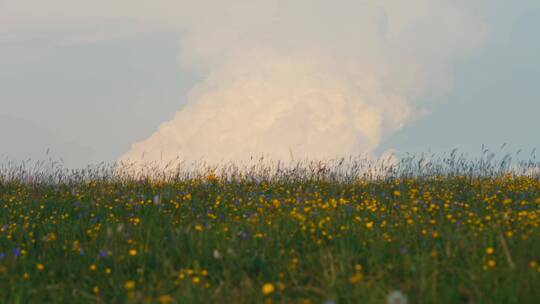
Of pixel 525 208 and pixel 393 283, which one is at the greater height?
pixel 525 208

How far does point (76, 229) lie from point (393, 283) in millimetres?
4233

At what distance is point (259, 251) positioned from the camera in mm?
5664

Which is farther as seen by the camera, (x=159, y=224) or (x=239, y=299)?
(x=159, y=224)

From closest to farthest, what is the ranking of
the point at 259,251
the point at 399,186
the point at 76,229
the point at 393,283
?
the point at 393,283 < the point at 259,251 < the point at 76,229 < the point at 399,186

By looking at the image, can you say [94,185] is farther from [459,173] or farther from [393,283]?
[393,283]

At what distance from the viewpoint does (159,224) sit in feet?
24.9

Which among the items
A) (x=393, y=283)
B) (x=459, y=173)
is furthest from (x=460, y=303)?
(x=459, y=173)

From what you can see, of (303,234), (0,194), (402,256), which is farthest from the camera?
(0,194)

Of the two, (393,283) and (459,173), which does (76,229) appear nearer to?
(393,283)

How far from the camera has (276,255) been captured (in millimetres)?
5598

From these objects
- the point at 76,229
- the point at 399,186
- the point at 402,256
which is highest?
the point at 399,186

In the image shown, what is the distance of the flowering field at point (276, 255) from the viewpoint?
4555 millimetres

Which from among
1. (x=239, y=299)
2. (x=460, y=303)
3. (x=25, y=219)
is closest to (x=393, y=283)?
(x=460, y=303)

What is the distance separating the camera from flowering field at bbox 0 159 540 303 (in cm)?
455
